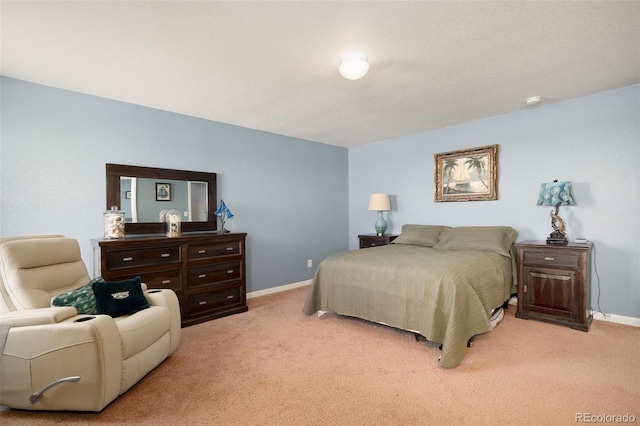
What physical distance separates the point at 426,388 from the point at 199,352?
178 centimetres

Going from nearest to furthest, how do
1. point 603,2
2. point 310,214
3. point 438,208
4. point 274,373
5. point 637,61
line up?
1. point 603,2
2. point 274,373
3. point 637,61
4. point 438,208
5. point 310,214

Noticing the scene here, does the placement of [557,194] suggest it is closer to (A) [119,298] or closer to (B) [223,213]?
(B) [223,213]

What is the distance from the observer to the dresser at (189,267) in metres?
2.78

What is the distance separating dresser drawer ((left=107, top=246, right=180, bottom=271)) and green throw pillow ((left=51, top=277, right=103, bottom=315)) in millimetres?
558

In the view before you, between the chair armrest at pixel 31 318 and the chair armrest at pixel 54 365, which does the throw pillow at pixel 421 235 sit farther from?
the chair armrest at pixel 31 318

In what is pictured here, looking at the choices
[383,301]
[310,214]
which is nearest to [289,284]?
[310,214]

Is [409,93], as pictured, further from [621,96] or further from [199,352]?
[199,352]

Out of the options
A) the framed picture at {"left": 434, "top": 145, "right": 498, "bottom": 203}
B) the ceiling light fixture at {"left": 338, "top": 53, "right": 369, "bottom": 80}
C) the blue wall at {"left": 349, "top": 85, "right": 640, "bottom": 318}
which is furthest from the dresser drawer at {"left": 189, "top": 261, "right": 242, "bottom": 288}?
the framed picture at {"left": 434, "top": 145, "right": 498, "bottom": 203}

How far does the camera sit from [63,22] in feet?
6.18

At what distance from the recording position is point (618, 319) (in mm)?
3062

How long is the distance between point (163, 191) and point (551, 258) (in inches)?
165

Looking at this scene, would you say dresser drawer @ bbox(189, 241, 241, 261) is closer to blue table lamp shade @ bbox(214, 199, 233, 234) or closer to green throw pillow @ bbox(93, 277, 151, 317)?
blue table lamp shade @ bbox(214, 199, 233, 234)

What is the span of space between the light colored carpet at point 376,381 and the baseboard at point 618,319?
151mm

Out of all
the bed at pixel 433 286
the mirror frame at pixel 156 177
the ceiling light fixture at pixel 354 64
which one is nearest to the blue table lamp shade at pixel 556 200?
the bed at pixel 433 286
